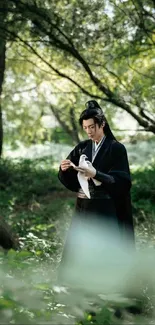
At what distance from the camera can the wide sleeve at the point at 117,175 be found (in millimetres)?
4727

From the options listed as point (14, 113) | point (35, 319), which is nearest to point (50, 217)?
point (35, 319)

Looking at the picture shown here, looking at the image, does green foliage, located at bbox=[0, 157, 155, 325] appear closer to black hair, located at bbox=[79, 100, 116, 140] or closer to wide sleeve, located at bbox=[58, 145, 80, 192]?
wide sleeve, located at bbox=[58, 145, 80, 192]

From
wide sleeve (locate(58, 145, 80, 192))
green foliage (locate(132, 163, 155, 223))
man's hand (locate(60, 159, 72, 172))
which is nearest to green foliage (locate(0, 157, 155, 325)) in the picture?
green foliage (locate(132, 163, 155, 223))

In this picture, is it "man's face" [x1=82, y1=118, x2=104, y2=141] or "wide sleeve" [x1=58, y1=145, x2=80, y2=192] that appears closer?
"man's face" [x1=82, y1=118, x2=104, y2=141]

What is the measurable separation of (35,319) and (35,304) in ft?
0.29

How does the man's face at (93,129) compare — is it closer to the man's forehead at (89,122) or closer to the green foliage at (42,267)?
the man's forehead at (89,122)

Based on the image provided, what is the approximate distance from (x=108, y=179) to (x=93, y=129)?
0.48 m

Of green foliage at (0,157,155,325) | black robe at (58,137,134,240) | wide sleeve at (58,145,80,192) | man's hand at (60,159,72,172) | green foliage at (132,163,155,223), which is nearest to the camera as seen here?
green foliage at (0,157,155,325)

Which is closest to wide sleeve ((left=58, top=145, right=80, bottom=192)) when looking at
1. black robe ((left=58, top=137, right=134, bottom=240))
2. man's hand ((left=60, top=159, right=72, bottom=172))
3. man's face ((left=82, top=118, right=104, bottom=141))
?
black robe ((left=58, top=137, right=134, bottom=240))

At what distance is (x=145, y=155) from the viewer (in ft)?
108

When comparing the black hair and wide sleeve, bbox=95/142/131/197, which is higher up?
the black hair

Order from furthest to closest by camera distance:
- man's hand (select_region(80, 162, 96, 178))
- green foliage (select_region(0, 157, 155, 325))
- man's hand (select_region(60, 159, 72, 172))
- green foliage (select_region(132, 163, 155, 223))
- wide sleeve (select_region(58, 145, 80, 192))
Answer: green foliage (select_region(132, 163, 155, 223))
wide sleeve (select_region(58, 145, 80, 192))
man's hand (select_region(60, 159, 72, 172))
man's hand (select_region(80, 162, 96, 178))
green foliage (select_region(0, 157, 155, 325))

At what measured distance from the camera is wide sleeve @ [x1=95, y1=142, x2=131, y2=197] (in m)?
4.73

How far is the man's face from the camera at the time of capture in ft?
15.6
